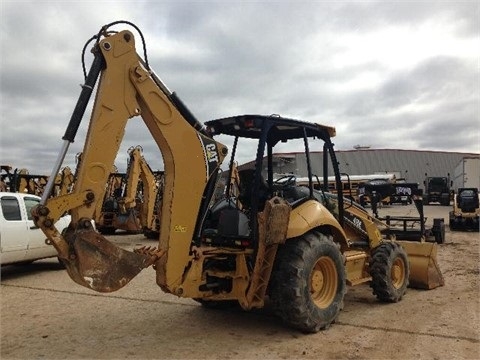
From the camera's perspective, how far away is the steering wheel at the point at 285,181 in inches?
263

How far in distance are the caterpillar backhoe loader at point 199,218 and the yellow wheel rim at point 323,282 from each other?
0.01 m

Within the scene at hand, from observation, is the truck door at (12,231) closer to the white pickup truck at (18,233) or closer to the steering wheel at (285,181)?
the white pickup truck at (18,233)

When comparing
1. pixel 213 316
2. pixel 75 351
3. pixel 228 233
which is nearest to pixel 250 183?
pixel 228 233

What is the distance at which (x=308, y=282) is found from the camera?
564 centimetres

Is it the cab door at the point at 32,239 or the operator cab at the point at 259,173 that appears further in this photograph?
the cab door at the point at 32,239

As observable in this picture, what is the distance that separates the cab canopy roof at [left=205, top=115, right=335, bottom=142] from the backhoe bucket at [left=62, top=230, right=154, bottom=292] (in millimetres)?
2277

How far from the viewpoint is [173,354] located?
5023 mm

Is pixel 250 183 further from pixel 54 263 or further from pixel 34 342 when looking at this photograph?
pixel 54 263

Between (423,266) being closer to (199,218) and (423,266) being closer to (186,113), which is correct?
(199,218)

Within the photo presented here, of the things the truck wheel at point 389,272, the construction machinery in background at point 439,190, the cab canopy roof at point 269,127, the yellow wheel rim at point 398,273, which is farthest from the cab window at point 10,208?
the construction machinery in background at point 439,190

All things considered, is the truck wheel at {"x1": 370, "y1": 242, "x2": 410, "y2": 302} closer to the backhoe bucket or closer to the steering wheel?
the steering wheel

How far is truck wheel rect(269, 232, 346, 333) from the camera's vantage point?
17.9ft

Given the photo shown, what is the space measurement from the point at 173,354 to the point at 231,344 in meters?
0.69

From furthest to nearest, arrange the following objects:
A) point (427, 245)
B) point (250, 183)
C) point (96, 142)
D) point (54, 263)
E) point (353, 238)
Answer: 1. point (54, 263)
2. point (427, 245)
3. point (353, 238)
4. point (250, 183)
5. point (96, 142)
